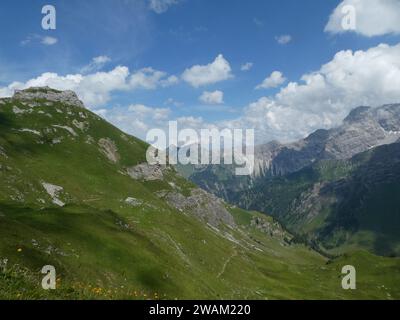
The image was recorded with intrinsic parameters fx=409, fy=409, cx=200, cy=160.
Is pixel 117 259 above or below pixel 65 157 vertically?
below

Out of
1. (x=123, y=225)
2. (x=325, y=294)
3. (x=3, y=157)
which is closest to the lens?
(x=123, y=225)

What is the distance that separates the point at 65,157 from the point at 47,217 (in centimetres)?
11297

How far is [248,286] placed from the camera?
124875mm

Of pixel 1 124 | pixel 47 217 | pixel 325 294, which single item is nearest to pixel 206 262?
pixel 47 217

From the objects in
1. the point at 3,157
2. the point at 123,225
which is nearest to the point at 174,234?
the point at 123,225

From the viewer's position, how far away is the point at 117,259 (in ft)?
208

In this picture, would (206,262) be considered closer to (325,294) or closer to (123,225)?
(123,225)
